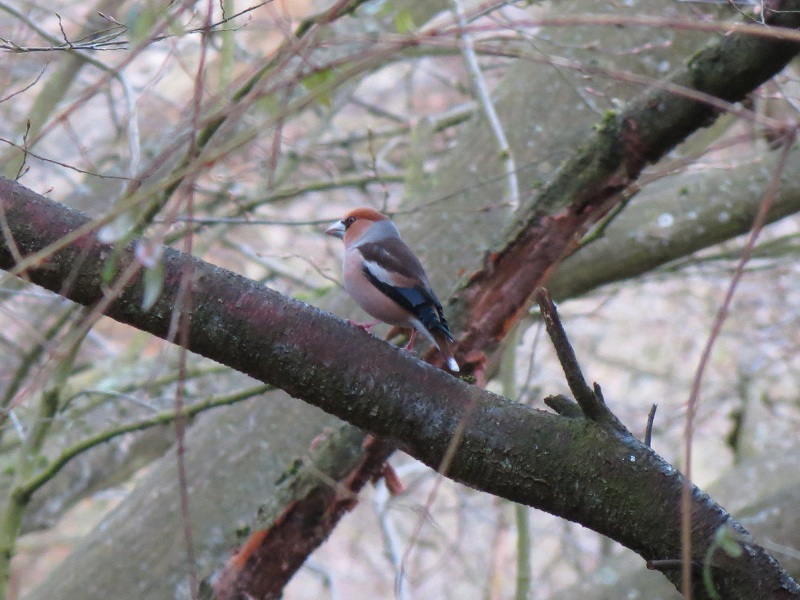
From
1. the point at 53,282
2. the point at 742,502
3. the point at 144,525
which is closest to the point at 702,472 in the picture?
the point at 742,502

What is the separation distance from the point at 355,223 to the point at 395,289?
38.3 inches

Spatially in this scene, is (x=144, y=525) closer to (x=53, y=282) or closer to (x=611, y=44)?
(x=53, y=282)

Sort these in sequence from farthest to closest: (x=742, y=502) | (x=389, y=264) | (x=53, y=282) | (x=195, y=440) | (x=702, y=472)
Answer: (x=702, y=472) < (x=742, y=502) < (x=195, y=440) < (x=389, y=264) < (x=53, y=282)

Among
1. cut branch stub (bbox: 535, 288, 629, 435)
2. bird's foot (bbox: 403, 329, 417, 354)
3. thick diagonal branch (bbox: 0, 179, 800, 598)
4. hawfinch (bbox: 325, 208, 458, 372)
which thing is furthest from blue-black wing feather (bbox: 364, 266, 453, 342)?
cut branch stub (bbox: 535, 288, 629, 435)

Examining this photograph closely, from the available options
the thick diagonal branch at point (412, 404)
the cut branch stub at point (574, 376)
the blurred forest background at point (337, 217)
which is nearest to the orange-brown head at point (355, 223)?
the blurred forest background at point (337, 217)

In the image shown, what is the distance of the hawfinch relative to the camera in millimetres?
3523

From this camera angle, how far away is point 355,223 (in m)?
4.46

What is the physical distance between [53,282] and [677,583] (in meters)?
1.92

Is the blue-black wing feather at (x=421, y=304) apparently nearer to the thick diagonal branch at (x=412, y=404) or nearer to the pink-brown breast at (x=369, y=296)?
the pink-brown breast at (x=369, y=296)

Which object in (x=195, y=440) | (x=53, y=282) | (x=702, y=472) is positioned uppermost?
(x=702, y=472)

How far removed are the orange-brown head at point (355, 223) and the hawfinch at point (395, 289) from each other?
313 millimetres

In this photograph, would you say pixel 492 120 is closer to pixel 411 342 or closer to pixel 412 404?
pixel 411 342

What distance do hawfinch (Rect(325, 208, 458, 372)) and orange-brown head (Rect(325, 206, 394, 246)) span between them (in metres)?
0.31

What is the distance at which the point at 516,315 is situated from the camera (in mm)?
3959
